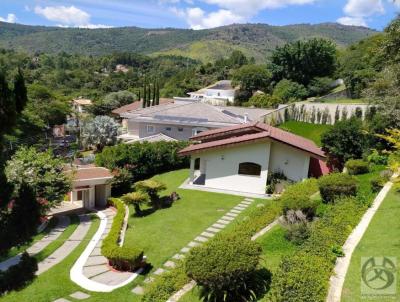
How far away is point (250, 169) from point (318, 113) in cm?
2142

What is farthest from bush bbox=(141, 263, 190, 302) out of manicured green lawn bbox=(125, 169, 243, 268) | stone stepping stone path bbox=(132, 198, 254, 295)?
manicured green lawn bbox=(125, 169, 243, 268)

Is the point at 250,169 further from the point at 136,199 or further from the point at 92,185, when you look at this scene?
the point at 92,185

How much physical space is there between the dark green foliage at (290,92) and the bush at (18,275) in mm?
47987

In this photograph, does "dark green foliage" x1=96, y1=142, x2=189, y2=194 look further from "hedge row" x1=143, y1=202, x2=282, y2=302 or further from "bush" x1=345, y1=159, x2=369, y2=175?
"bush" x1=345, y1=159, x2=369, y2=175

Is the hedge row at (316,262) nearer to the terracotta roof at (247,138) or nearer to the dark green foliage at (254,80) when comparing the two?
the terracotta roof at (247,138)

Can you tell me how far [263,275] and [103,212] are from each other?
15.5 metres

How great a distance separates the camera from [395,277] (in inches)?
391

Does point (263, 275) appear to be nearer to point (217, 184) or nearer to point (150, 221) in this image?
point (150, 221)

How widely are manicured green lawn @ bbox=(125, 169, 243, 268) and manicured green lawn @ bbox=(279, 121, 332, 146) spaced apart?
1952 cm

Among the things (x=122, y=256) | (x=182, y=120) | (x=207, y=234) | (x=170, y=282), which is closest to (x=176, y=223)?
(x=207, y=234)

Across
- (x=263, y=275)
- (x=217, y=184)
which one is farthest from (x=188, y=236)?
(x=217, y=184)

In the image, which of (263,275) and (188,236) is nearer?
(263,275)

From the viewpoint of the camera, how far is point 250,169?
979 inches

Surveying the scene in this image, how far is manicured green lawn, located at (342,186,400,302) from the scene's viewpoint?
9.61 meters
